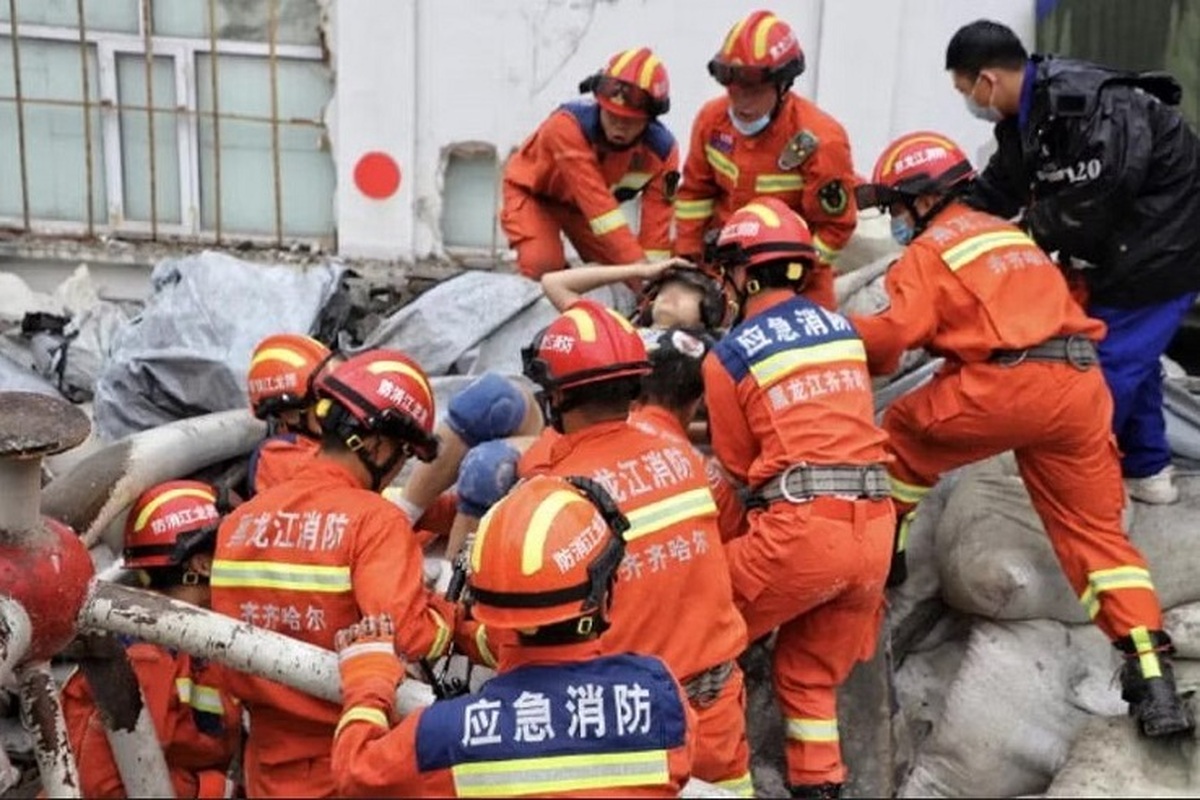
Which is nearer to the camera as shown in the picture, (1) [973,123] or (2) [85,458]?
(2) [85,458]

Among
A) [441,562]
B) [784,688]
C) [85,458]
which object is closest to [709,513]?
[784,688]

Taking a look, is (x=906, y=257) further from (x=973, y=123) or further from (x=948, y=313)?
(x=973, y=123)

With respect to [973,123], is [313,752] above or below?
below

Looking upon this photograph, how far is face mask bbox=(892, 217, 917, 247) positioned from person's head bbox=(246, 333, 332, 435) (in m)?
1.84

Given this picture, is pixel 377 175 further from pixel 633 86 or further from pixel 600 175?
pixel 633 86

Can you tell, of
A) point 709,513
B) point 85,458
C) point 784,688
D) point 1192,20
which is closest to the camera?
point 709,513

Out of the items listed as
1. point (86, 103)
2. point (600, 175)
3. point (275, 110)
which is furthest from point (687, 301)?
point (86, 103)

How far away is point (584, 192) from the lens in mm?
5383

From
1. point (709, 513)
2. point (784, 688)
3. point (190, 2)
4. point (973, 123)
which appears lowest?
point (784, 688)

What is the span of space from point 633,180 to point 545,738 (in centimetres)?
372

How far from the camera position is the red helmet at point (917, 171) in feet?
13.8

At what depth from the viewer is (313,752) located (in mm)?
3129

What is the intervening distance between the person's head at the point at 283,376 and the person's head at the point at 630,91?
152cm

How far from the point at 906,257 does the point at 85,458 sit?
2.78 m
